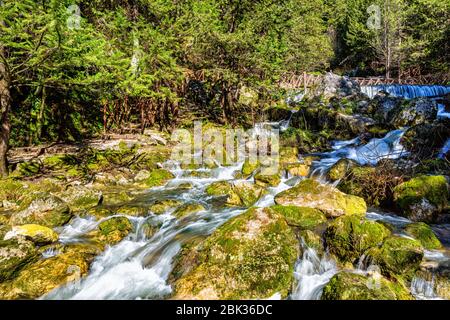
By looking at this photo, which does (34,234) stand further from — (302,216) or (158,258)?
(302,216)

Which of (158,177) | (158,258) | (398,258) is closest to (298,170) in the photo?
(158,177)

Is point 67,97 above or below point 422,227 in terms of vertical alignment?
above

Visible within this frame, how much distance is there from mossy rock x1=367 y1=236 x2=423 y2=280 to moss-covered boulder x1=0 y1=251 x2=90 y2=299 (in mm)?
5669

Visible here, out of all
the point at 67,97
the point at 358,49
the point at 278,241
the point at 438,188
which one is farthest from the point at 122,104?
the point at 358,49

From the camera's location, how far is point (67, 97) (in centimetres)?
1509

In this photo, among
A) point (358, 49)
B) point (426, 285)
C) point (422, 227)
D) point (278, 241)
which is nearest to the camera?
point (426, 285)

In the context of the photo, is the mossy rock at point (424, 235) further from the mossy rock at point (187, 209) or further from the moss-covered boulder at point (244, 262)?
the mossy rock at point (187, 209)

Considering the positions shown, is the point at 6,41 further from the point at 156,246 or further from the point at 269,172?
the point at 269,172

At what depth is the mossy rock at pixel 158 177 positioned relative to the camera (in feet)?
40.2

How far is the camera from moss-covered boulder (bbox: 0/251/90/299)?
5.62m

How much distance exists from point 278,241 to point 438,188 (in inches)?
219

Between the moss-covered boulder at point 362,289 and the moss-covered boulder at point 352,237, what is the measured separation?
97 cm

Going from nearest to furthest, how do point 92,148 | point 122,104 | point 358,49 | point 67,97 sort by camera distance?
1. point 92,148
2. point 67,97
3. point 122,104
4. point 358,49

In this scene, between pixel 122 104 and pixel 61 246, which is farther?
pixel 122 104
